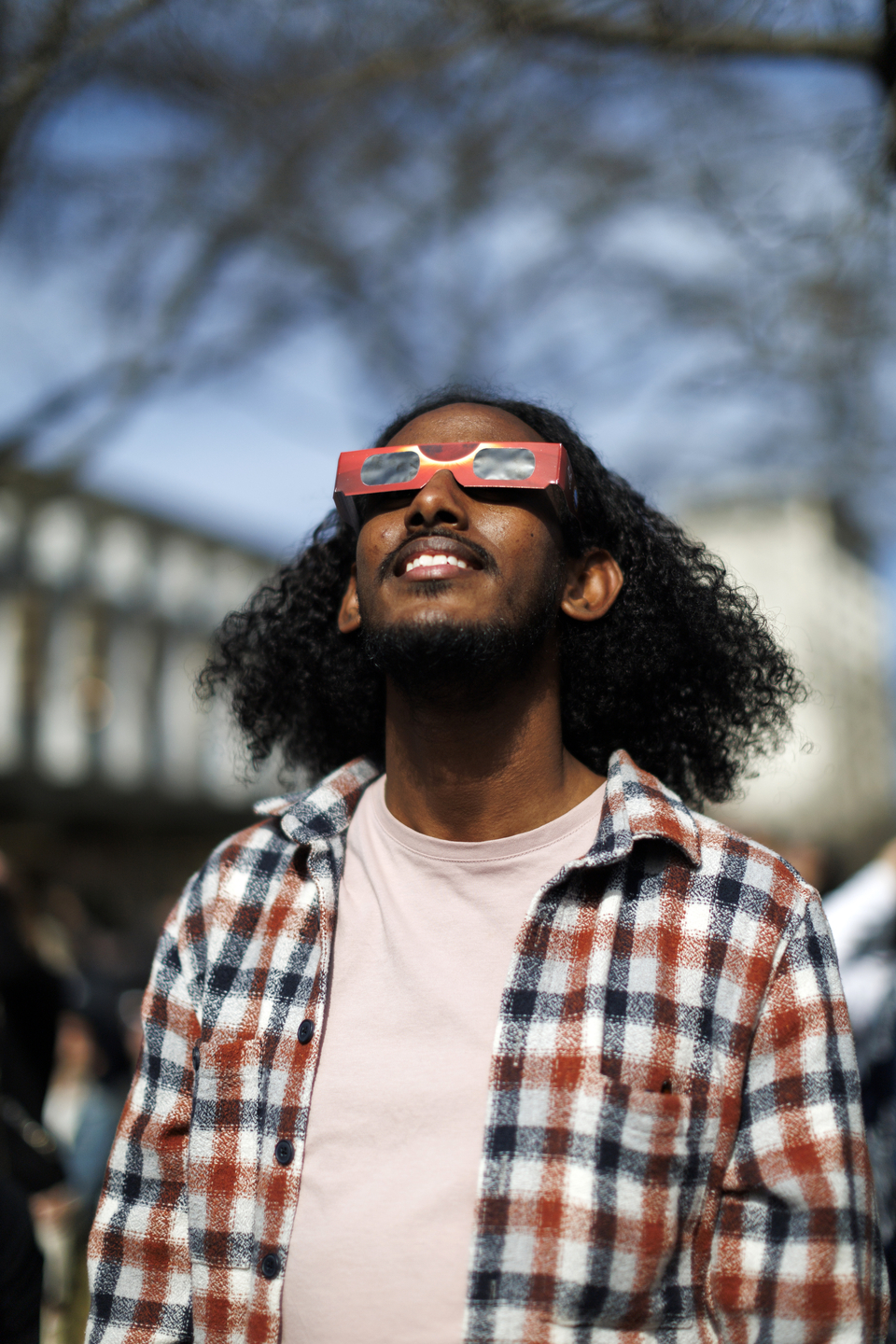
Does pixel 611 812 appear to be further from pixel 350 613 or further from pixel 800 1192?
pixel 350 613

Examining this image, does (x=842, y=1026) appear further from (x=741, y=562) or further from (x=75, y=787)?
(x=741, y=562)

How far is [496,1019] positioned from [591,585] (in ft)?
3.10

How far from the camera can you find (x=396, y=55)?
3.92 meters

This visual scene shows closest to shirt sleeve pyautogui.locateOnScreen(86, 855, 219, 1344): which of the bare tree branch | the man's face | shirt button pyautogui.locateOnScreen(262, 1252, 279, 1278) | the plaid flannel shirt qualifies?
the plaid flannel shirt

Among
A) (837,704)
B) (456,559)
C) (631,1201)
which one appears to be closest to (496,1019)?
(631,1201)

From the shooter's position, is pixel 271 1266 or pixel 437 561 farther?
pixel 437 561

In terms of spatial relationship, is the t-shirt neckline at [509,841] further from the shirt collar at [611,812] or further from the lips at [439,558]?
the lips at [439,558]

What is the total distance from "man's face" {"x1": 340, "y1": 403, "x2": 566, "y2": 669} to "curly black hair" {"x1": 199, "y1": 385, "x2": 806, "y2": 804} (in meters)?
0.25

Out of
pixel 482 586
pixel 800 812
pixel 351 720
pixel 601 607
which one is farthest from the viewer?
pixel 800 812

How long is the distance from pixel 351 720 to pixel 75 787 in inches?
1073

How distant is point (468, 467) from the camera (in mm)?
2088

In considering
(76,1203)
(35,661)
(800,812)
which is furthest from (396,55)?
(800,812)

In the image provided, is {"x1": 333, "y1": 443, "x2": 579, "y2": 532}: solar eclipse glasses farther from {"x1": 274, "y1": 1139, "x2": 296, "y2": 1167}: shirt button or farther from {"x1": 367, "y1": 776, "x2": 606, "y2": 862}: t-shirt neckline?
{"x1": 274, "y1": 1139, "x2": 296, "y2": 1167}: shirt button

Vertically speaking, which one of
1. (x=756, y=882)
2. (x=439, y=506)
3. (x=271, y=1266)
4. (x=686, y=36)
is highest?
(x=686, y=36)
